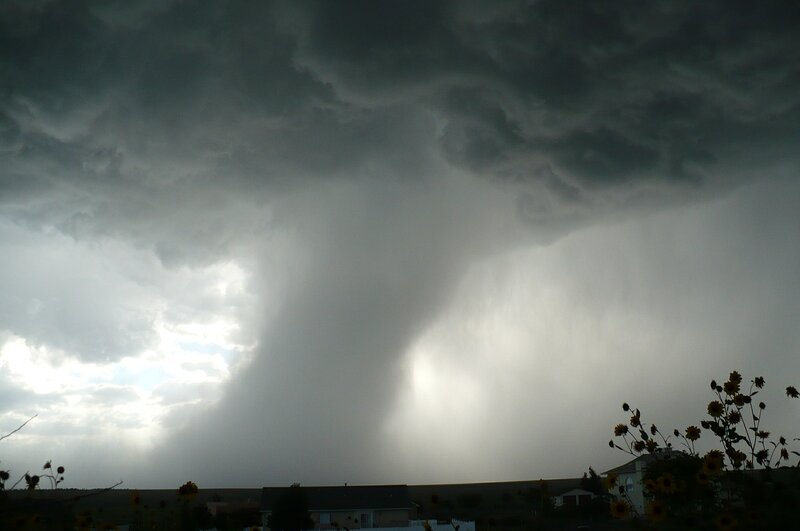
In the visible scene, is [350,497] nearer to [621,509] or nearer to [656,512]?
[621,509]

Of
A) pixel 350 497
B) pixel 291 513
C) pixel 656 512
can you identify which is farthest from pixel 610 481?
pixel 350 497

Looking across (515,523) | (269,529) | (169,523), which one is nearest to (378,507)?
(269,529)

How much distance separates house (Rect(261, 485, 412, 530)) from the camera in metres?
60.9

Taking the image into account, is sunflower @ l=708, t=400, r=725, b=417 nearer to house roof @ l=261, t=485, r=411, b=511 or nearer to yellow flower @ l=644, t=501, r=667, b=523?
yellow flower @ l=644, t=501, r=667, b=523

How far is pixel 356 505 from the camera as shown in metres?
64.1

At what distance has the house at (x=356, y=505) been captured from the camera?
6092 cm

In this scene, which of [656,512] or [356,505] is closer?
[656,512]

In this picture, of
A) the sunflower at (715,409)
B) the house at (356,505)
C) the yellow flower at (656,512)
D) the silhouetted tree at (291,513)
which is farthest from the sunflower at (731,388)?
the house at (356,505)

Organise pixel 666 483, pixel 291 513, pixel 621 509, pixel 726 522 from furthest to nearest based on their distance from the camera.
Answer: pixel 291 513
pixel 621 509
pixel 666 483
pixel 726 522

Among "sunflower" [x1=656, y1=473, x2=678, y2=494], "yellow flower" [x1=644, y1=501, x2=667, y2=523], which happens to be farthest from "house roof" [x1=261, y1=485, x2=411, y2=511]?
"yellow flower" [x1=644, y1=501, x2=667, y2=523]

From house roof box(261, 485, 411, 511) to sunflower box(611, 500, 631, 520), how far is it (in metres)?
56.4

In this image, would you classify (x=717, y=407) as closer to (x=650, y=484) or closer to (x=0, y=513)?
(x=650, y=484)

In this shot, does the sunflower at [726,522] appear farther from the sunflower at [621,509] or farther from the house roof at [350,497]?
the house roof at [350,497]

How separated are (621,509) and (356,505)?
59881 mm
